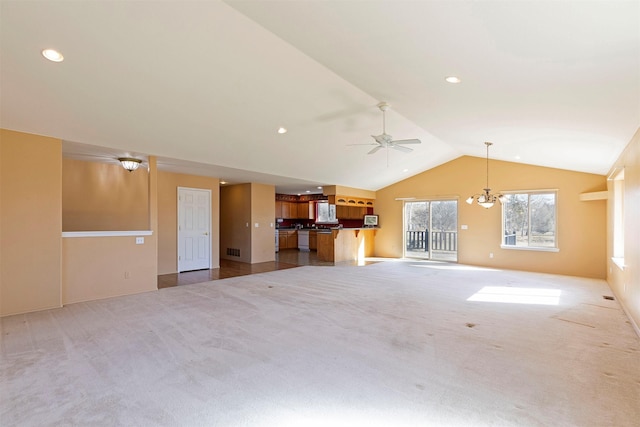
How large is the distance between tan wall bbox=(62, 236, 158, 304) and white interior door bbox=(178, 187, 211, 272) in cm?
190

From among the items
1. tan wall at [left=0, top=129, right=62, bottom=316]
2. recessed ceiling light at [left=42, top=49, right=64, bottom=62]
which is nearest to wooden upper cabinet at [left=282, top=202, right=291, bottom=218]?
tan wall at [left=0, top=129, right=62, bottom=316]

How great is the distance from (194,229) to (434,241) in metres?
6.97

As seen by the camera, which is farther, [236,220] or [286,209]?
[286,209]

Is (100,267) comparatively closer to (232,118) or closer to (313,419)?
(232,118)

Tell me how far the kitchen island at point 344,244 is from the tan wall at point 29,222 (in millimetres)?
6304

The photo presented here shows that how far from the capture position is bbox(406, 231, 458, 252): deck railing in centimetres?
942

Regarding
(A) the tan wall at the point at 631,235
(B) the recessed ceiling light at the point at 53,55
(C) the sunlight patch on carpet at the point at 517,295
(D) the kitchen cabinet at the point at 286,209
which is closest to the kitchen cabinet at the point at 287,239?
(D) the kitchen cabinet at the point at 286,209

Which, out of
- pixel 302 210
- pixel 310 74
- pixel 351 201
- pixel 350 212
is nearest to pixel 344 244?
pixel 350 212

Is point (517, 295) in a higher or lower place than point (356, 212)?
lower

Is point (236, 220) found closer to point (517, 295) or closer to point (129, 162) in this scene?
point (129, 162)

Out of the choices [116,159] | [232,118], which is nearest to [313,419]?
[232,118]

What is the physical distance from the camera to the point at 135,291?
5.45 m

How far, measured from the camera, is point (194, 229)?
7824 mm

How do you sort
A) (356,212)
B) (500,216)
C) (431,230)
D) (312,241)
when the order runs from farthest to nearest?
1. (312,241)
2. (356,212)
3. (431,230)
4. (500,216)
